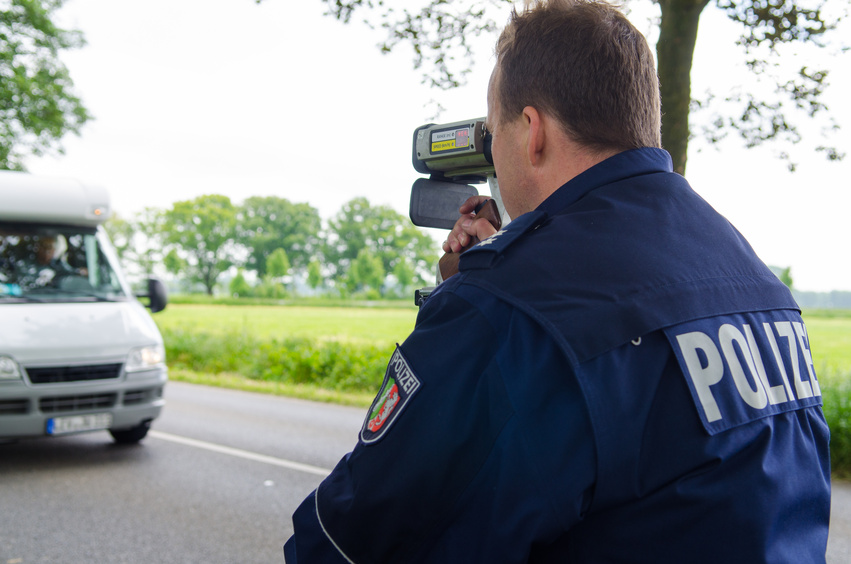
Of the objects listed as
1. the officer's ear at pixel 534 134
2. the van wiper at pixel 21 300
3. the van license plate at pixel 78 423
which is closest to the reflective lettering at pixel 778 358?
the officer's ear at pixel 534 134

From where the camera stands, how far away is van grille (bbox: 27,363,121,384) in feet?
18.1

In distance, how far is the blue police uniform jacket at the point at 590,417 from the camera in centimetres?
100

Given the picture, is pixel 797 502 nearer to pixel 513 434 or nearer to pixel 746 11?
pixel 513 434

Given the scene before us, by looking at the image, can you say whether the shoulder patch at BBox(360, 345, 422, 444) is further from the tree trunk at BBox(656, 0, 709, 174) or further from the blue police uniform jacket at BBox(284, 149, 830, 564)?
the tree trunk at BBox(656, 0, 709, 174)

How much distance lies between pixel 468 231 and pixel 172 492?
15.0 ft

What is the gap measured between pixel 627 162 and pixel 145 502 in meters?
4.83

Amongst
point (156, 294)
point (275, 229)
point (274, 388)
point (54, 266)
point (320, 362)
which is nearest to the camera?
point (54, 266)

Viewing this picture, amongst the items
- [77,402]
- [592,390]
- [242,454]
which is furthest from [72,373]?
[592,390]

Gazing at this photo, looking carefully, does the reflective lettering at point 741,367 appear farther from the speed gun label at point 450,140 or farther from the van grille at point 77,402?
the van grille at point 77,402

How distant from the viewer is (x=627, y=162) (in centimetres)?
121

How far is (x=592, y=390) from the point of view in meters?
1.00

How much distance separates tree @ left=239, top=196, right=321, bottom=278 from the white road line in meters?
20.7

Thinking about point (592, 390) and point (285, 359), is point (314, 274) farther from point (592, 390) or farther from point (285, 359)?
point (592, 390)

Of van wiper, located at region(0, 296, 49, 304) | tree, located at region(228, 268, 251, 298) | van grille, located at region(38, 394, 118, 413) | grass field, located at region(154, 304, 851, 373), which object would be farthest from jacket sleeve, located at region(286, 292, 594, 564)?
tree, located at region(228, 268, 251, 298)
